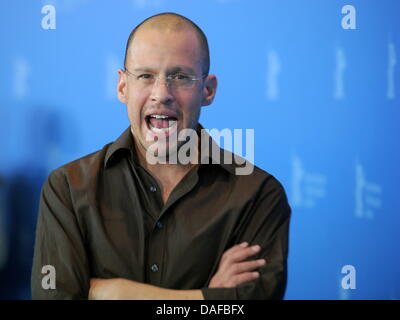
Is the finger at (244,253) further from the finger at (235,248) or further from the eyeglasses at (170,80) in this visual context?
the eyeglasses at (170,80)

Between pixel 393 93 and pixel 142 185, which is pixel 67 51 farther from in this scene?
pixel 393 93

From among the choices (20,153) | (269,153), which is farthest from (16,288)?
(269,153)

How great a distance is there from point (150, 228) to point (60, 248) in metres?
0.32

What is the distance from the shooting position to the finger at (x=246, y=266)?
185cm

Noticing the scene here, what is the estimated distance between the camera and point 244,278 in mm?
1840

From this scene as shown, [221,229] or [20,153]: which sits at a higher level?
[20,153]

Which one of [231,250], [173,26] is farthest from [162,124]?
[231,250]

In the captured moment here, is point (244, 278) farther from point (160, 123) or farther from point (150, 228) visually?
point (160, 123)

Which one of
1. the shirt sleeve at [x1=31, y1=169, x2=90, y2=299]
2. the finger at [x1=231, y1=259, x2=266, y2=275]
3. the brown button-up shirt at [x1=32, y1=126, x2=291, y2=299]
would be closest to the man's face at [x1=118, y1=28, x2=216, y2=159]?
the brown button-up shirt at [x1=32, y1=126, x2=291, y2=299]

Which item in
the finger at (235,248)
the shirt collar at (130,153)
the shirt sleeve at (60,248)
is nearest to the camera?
the shirt sleeve at (60,248)

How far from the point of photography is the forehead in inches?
75.1

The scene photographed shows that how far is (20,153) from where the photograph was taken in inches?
105

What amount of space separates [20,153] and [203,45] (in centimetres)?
121

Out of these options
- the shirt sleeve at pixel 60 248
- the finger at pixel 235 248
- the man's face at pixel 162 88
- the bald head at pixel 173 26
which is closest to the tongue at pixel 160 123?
the man's face at pixel 162 88
